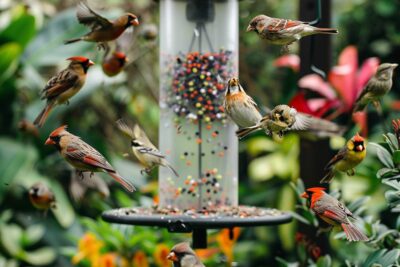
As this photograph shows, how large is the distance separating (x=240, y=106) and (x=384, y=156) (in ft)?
1.80

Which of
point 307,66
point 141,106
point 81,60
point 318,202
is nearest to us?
point 318,202

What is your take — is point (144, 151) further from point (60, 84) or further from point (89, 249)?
point (89, 249)

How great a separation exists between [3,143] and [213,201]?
3.65 metres

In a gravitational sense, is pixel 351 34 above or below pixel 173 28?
above

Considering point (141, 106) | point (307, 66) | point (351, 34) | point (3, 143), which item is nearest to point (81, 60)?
point (307, 66)

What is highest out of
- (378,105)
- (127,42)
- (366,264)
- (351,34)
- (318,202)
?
(351,34)

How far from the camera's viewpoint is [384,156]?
9.37 ft

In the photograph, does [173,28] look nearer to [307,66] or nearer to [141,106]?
[307,66]

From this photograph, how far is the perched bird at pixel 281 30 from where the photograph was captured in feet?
9.23

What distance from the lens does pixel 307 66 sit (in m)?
4.48

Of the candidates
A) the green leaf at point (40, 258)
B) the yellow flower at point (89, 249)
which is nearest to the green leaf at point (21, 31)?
the green leaf at point (40, 258)

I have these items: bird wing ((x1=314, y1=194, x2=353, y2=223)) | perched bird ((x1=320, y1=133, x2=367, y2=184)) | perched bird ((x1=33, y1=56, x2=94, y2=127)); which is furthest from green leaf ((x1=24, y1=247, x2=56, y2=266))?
bird wing ((x1=314, y1=194, x2=353, y2=223))

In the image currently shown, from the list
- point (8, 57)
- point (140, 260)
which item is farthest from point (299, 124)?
point (8, 57)

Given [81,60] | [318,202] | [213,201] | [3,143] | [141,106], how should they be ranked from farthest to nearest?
[141,106]
[3,143]
[213,201]
[81,60]
[318,202]
